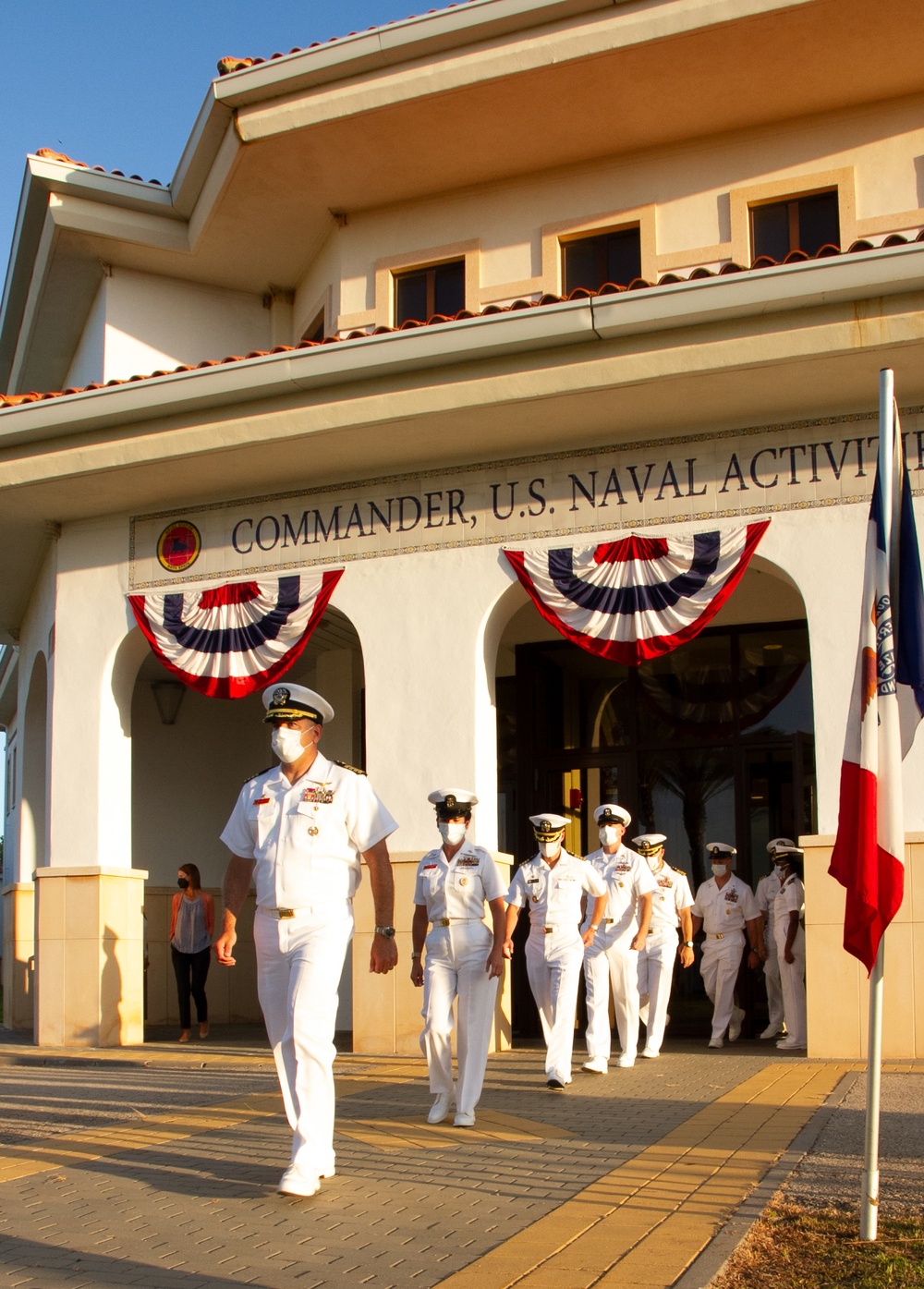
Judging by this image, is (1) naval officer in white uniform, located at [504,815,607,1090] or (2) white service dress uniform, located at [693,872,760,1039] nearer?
(1) naval officer in white uniform, located at [504,815,607,1090]

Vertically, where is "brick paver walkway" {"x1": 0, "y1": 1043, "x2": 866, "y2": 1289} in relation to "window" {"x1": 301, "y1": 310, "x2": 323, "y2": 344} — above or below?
below

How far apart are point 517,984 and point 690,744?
10.5ft

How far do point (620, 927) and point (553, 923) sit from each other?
1859mm

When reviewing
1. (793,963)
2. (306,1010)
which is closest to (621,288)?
(793,963)

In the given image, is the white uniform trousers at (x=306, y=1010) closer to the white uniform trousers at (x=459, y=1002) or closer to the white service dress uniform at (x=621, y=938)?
the white uniform trousers at (x=459, y=1002)

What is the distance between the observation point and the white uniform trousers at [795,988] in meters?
13.4

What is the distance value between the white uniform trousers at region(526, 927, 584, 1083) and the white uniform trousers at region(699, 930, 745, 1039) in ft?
12.2

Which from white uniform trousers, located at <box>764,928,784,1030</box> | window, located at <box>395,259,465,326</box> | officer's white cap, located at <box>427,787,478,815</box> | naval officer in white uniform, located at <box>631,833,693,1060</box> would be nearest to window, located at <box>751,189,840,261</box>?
window, located at <box>395,259,465,326</box>

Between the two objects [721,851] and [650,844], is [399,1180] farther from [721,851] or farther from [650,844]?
[721,851]

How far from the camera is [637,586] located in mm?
13156

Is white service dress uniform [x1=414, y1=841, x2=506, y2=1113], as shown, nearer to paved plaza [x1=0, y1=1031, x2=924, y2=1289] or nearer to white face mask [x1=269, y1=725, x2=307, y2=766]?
paved plaza [x1=0, y1=1031, x2=924, y2=1289]

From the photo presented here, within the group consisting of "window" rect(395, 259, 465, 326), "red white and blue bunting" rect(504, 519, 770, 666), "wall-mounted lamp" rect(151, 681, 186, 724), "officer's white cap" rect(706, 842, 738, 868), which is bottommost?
"officer's white cap" rect(706, 842, 738, 868)

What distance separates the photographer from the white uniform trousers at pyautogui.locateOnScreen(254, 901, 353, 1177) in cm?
651

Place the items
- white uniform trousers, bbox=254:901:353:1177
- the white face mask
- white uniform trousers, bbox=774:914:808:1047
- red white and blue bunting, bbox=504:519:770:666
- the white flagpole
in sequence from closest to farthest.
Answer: the white flagpole → white uniform trousers, bbox=254:901:353:1177 → the white face mask → red white and blue bunting, bbox=504:519:770:666 → white uniform trousers, bbox=774:914:808:1047
